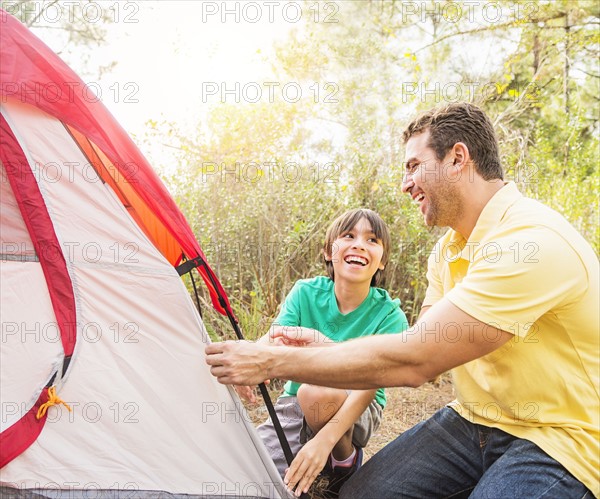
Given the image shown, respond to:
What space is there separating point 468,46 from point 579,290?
6446mm

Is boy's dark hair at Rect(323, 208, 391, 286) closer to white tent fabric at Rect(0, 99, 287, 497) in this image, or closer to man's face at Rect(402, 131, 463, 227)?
man's face at Rect(402, 131, 463, 227)

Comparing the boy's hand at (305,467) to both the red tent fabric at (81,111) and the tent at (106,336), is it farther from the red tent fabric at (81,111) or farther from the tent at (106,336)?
the red tent fabric at (81,111)

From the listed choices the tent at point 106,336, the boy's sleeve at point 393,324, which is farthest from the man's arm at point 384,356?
the boy's sleeve at point 393,324

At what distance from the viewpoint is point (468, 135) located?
189cm

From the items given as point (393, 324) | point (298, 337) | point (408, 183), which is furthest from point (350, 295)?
point (408, 183)

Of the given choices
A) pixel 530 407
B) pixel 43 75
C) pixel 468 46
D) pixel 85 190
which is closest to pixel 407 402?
pixel 530 407

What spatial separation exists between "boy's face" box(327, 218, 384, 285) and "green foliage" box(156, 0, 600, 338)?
4.92ft

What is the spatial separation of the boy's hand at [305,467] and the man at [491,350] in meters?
0.21

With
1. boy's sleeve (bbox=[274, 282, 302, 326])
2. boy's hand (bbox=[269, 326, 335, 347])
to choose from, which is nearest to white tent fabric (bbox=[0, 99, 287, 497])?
boy's hand (bbox=[269, 326, 335, 347])

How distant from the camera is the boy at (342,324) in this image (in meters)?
2.02

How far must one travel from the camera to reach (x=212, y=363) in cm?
171

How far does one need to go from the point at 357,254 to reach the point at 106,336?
1050mm

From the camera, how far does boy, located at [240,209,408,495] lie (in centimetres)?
202

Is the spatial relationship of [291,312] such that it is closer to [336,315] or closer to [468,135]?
[336,315]
